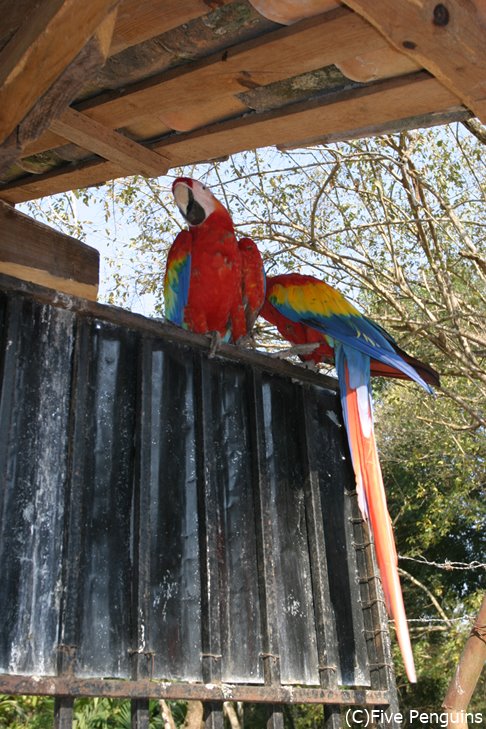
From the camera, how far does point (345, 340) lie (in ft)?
10.7

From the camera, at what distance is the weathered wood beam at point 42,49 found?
1312mm

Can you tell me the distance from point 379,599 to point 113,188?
4247 millimetres

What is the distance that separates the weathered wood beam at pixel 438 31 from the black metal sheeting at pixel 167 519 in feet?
3.06

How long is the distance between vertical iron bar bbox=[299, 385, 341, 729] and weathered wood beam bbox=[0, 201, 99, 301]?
77 centimetres

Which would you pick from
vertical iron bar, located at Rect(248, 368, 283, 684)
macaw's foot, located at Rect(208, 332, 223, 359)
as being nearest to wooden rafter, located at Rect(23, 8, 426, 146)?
macaw's foot, located at Rect(208, 332, 223, 359)

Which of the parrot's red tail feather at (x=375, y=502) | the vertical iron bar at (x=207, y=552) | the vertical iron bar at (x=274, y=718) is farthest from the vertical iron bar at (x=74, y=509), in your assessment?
the parrot's red tail feather at (x=375, y=502)

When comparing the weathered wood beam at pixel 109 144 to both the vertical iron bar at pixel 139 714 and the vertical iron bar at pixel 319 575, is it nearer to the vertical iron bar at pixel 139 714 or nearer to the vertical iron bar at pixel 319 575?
the vertical iron bar at pixel 319 575

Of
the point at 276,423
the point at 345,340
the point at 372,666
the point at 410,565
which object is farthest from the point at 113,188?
the point at 410,565

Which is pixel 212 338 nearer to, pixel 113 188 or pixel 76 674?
pixel 76 674

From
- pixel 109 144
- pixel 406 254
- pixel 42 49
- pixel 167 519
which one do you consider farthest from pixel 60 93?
pixel 406 254

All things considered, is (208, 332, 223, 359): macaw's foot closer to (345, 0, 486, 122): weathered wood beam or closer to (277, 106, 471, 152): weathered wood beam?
(277, 106, 471, 152): weathered wood beam

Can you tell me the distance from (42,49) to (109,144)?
0.76 m

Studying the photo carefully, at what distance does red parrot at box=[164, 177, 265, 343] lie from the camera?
3277 mm

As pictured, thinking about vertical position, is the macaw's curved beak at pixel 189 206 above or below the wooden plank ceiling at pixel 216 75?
above
